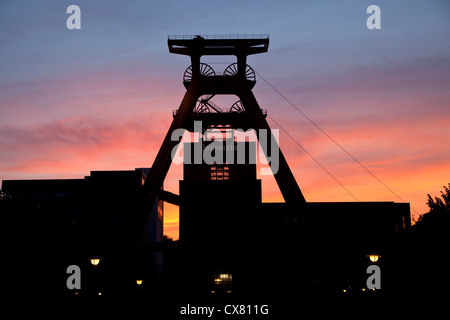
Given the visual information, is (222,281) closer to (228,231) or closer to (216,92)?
(228,231)

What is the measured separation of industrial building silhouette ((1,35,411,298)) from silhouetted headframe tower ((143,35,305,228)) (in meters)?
0.12

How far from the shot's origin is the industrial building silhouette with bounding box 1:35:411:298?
1199 inches

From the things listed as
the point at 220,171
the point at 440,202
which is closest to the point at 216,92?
the point at 220,171

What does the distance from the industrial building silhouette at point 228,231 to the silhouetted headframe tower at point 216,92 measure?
0.12m

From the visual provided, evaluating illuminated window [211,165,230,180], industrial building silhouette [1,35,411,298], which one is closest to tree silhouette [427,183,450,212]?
industrial building silhouette [1,35,411,298]

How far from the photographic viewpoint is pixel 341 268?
3938 centimetres

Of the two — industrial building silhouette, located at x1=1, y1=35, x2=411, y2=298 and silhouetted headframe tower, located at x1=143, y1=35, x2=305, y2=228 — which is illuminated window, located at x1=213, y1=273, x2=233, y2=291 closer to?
industrial building silhouette, located at x1=1, y1=35, x2=411, y2=298

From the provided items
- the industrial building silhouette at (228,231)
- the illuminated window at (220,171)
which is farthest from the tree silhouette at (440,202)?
the illuminated window at (220,171)

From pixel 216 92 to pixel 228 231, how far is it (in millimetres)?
22127

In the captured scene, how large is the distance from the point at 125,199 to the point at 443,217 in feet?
227

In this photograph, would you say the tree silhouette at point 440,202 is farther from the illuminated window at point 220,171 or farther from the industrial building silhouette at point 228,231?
the illuminated window at point 220,171
